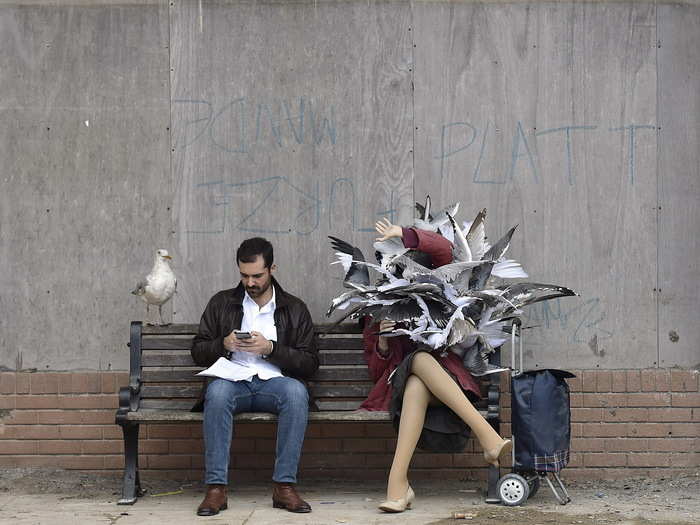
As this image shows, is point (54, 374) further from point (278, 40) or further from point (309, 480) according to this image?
point (278, 40)

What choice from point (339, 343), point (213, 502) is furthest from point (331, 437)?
point (213, 502)

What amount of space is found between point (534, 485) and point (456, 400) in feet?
2.47

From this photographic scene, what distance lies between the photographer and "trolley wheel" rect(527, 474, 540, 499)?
6309 millimetres

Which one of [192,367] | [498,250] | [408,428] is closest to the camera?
[408,428]

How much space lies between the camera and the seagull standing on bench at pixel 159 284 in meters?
6.67

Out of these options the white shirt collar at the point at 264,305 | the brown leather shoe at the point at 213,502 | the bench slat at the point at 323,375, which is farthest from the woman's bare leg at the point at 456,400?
the brown leather shoe at the point at 213,502

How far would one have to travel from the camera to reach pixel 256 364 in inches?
251

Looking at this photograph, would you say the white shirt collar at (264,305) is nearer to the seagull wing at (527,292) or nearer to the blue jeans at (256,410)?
the blue jeans at (256,410)

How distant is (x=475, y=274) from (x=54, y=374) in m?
2.69

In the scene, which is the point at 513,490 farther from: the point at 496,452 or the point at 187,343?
the point at 187,343

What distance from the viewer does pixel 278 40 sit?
7090 mm

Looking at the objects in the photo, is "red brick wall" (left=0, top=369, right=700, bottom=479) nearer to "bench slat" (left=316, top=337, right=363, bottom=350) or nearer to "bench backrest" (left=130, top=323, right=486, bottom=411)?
"bench backrest" (left=130, top=323, right=486, bottom=411)

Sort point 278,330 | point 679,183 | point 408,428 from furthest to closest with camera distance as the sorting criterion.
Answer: point 679,183, point 278,330, point 408,428

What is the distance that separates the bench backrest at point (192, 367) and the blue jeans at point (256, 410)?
0.40 meters
